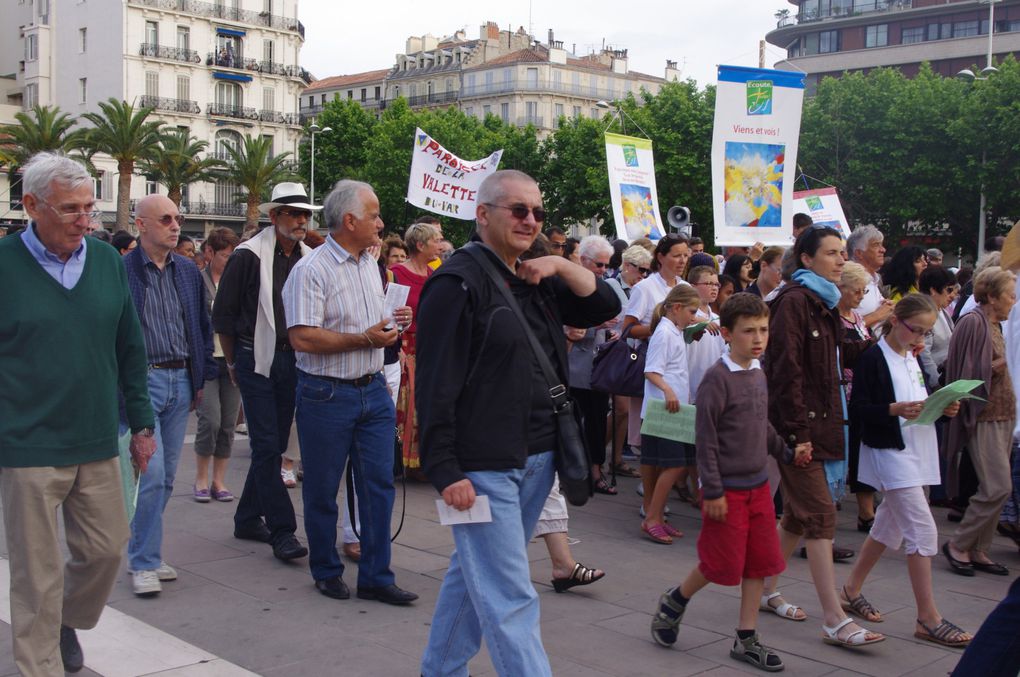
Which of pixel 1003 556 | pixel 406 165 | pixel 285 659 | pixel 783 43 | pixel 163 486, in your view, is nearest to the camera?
pixel 285 659

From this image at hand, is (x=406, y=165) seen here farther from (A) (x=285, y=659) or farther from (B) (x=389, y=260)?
(A) (x=285, y=659)

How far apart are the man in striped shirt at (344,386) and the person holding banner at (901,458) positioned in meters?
2.38

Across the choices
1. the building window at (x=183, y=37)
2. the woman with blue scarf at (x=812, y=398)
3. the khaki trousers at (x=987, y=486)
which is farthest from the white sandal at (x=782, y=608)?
the building window at (x=183, y=37)

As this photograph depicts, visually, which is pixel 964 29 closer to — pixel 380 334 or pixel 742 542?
pixel 380 334

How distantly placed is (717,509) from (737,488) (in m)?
0.19

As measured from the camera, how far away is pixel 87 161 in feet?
158

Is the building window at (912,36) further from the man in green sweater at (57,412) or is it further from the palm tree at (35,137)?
the man in green sweater at (57,412)

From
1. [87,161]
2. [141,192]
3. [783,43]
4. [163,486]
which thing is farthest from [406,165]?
[163,486]

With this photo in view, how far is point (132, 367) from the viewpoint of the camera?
15.2 ft

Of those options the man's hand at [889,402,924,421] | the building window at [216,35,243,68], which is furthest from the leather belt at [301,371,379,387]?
the building window at [216,35,243,68]

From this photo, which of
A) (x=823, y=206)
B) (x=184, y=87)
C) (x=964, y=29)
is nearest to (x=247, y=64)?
(x=184, y=87)

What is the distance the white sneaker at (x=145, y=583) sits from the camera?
18.5 ft

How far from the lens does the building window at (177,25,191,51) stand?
233ft

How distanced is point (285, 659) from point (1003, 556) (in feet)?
16.7
